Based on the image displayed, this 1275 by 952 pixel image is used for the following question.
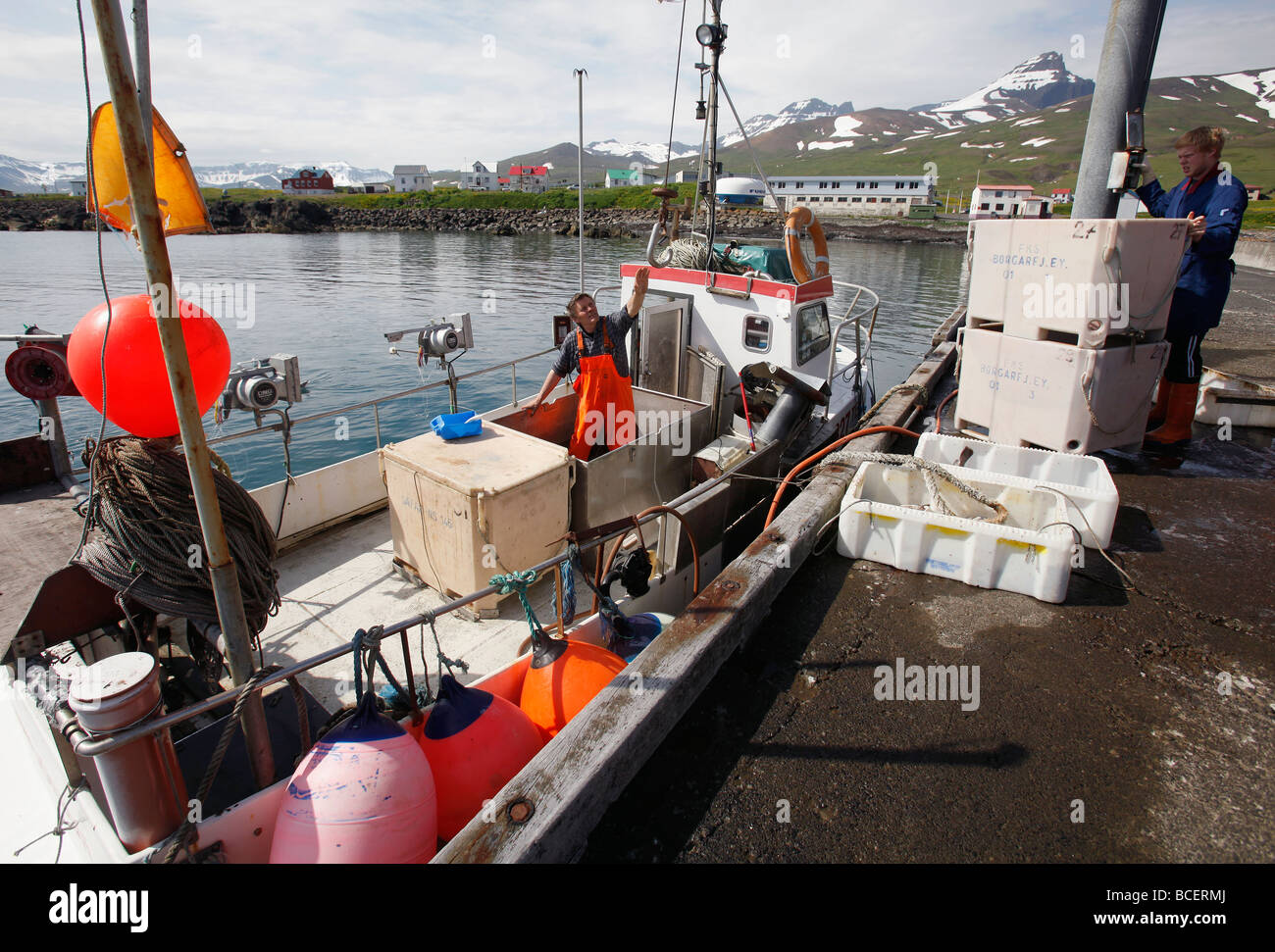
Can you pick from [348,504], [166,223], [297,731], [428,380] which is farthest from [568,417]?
[428,380]

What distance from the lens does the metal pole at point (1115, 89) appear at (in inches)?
211

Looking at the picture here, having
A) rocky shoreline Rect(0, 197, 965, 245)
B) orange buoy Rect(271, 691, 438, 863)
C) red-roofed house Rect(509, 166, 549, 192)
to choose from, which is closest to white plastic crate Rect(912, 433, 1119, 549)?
orange buoy Rect(271, 691, 438, 863)

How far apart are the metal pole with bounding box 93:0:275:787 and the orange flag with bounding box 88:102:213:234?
0.56m

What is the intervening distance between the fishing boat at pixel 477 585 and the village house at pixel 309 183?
13442cm

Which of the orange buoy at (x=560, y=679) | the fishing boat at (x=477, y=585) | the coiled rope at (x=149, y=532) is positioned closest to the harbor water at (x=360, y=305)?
the coiled rope at (x=149, y=532)

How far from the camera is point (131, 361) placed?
9.15 feet

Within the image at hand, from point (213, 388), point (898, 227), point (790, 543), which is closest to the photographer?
point (213, 388)

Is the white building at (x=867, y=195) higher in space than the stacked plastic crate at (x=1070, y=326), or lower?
higher

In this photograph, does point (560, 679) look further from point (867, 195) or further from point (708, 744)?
point (867, 195)

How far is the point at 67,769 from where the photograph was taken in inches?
108

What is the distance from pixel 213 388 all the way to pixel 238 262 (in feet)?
160

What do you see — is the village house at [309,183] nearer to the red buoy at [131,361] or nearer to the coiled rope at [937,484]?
the red buoy at [131,361]

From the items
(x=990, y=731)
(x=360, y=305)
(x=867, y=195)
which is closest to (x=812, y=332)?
(x=990, y=731)
